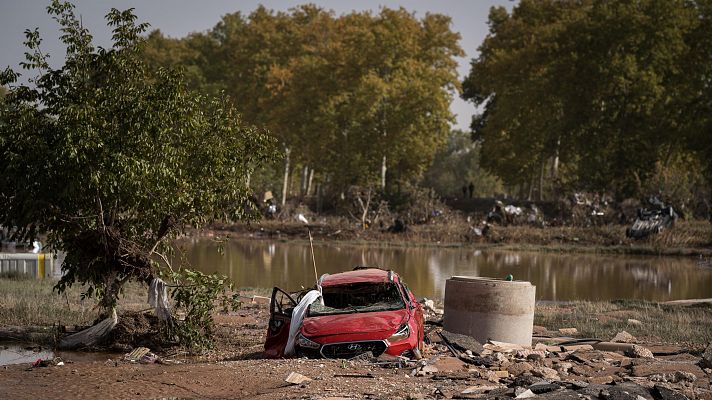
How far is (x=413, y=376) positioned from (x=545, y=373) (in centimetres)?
205

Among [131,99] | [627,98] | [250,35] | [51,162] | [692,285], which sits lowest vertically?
[692,285]

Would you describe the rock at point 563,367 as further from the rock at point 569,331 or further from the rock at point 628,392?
the rock at point 569,331

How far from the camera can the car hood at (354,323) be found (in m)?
16.5

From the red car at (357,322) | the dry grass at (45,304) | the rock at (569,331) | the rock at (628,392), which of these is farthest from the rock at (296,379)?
the rock at (569,331)

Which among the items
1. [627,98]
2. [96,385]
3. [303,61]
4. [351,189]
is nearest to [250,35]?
[303,61]

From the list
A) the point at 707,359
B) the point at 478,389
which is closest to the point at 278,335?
the point at 478,389

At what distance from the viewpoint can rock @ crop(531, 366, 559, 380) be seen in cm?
1535

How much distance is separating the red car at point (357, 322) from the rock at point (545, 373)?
6.07 feet

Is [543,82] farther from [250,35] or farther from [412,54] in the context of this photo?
[250,35]

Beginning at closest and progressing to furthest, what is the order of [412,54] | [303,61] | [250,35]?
[412,54] < [303,61] < [250,35]

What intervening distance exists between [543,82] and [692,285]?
106 ft

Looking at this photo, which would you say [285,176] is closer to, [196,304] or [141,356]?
[196,304]

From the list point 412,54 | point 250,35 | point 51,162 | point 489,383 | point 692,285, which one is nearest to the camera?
point 489,383

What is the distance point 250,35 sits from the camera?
86312mm
